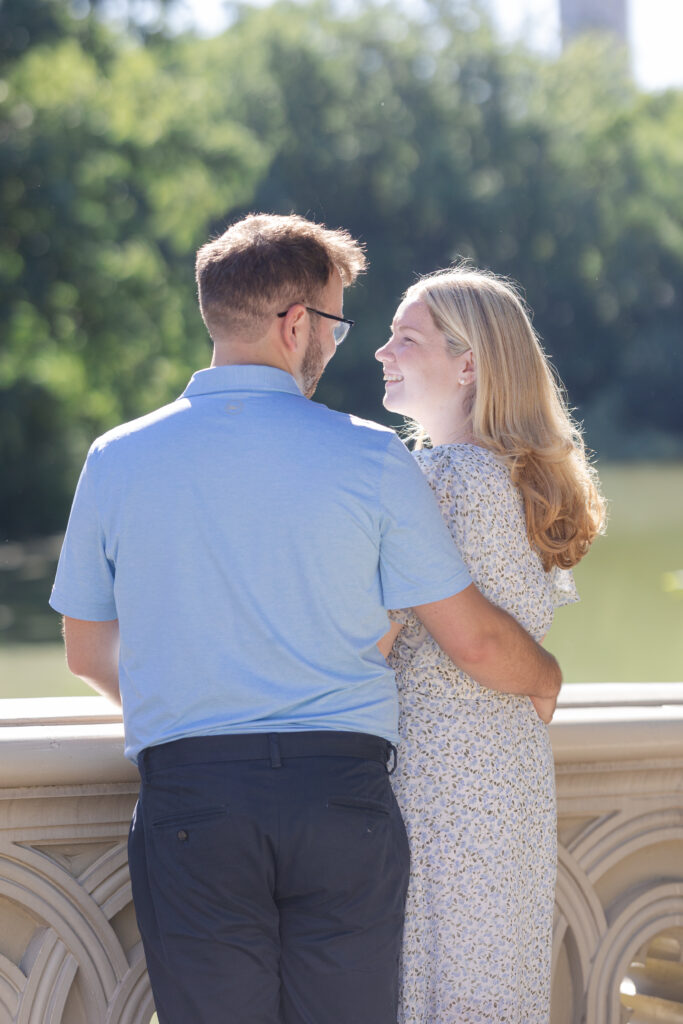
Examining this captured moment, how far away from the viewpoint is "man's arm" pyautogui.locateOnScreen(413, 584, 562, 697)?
1.81 m

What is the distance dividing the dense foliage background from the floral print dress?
16.7 metres

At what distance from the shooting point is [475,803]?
1980mm

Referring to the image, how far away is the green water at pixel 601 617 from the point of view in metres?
11.3

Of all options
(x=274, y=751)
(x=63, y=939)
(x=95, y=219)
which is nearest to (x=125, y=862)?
Answer: (x=63, y=939)

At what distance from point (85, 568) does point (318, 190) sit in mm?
36302

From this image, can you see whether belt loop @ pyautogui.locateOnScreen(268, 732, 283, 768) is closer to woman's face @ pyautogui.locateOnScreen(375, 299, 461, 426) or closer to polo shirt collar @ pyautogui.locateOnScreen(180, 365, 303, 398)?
polo shirt collar @ pyautogui.locateOnScreen(180, 365, 303, 398)

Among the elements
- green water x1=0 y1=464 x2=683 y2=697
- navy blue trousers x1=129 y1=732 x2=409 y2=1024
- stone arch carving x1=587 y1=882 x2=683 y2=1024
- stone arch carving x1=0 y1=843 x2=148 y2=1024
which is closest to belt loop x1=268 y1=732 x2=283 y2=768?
navy blue trousers x1=129 y1=732 x2=409 y2=1024

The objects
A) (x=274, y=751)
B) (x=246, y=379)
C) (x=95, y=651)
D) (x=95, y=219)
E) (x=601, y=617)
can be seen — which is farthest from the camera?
(x=95, y=219)

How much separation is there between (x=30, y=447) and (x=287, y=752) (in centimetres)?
2004

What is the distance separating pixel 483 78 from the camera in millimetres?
41500

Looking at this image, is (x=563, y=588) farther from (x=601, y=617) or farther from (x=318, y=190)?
(x=318, y=190)

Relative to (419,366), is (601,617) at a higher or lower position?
lower

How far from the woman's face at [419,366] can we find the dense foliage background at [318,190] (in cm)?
1641

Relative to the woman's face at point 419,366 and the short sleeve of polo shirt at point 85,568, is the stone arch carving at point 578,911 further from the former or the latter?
the short sleeve of polo shirt at point 85,568
